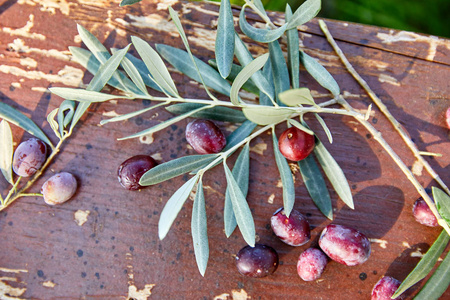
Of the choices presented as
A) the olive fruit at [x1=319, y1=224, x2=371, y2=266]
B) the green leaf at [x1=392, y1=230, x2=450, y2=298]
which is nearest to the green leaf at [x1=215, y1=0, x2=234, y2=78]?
the olive fruit at [x1=319, y1=224, x2=371, y2=266]

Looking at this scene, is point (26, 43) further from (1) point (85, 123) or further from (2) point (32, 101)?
(1) point (85, 123)

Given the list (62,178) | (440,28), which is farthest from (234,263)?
(440,28)

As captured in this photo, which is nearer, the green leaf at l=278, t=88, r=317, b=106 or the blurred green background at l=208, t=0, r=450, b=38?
the green leaf at l=278, t=88, r=317, b=106

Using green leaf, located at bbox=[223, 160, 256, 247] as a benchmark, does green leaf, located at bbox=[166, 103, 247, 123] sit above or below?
above

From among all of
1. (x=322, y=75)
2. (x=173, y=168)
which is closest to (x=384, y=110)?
(x=322, y=75)

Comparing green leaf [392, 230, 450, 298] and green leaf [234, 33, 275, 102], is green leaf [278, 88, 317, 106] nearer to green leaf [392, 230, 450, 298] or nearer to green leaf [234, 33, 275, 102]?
green leaf [234, 33, 275, 102]

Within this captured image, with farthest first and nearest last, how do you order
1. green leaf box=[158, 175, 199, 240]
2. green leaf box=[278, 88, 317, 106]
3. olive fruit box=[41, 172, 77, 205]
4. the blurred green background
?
the blurred green background → olive fruit box=[41, 172, 77, 205] → green leaf box=[158, 175, 199, 240] → green leaf box=[278, 88, 317, 106]

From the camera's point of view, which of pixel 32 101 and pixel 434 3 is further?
pixel 434 3
